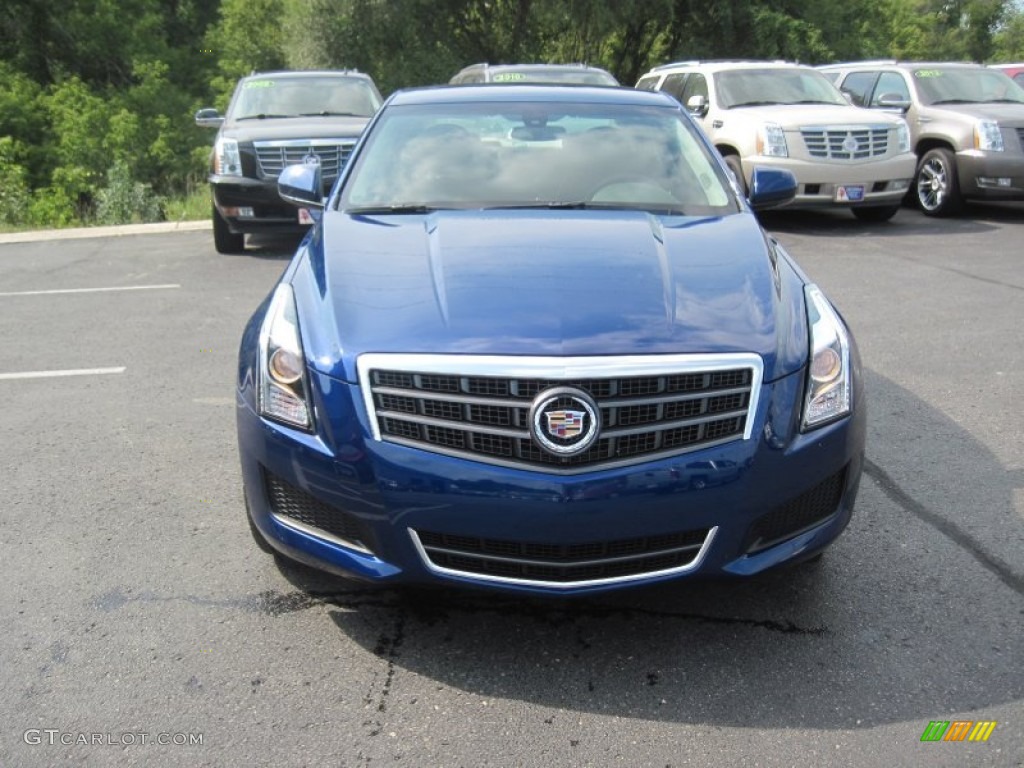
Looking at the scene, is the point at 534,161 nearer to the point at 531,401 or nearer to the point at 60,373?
the point at 531,401

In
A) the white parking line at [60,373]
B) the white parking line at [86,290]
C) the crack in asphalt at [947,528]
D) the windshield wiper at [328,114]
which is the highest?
the windshield wiper at [328,114]

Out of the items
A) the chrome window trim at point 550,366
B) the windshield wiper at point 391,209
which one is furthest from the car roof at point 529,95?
the chrome window trim at point 550,366

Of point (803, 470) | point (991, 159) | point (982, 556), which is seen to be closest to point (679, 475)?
point (803, 470)

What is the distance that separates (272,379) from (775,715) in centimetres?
176

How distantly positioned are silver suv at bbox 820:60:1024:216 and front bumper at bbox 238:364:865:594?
993 centimetres

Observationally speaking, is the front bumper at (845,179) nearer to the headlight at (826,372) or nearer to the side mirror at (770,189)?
the side mirror at (770,189)

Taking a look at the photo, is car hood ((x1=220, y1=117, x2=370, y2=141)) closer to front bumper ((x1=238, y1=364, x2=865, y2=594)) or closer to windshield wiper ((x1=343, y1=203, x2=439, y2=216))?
windshield wiper ((x1=343, y1=203, x2=439, y2=216))

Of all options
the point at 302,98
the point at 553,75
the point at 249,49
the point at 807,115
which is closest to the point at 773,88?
the point at 807,115

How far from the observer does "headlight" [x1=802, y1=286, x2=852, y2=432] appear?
9.81 feet

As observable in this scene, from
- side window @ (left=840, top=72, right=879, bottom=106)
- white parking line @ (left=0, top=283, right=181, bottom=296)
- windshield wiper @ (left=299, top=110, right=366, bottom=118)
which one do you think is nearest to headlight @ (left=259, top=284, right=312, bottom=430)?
white parking line @ (left=0, top=283, right=181, bottom=296)

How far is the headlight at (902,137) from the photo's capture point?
1124 centimetres

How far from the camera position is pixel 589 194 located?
425 cm

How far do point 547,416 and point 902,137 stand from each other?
10051mm

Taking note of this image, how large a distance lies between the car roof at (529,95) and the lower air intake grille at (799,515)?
2.52 m
